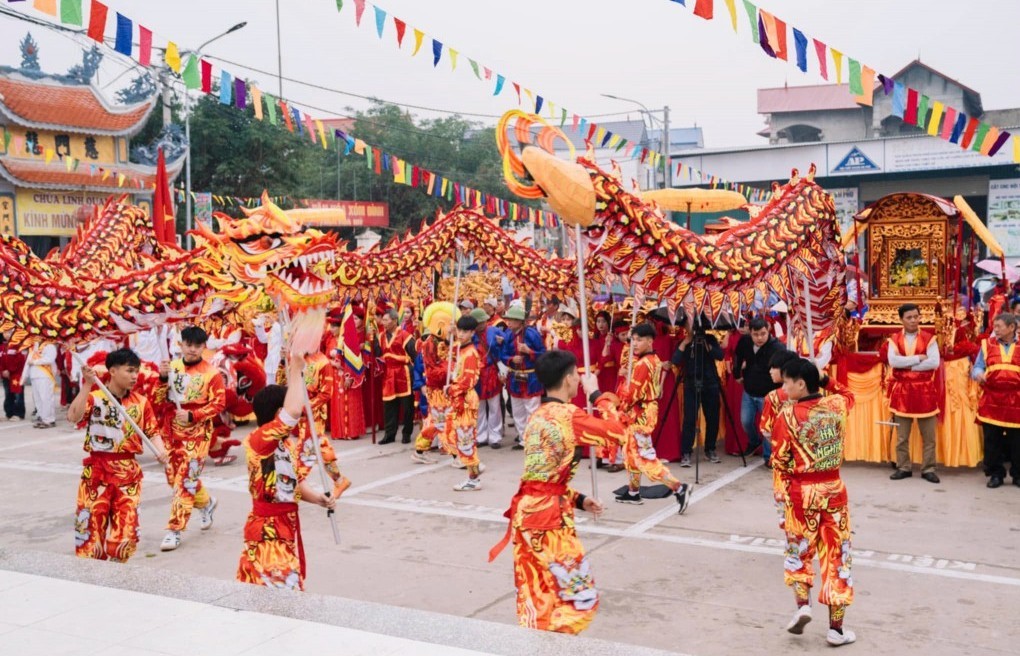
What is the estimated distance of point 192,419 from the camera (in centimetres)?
709

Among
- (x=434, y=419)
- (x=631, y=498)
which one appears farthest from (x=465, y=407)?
(x=631, y=498)

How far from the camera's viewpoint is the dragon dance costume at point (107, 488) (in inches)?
220

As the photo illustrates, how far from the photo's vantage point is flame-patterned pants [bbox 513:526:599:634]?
4133mm

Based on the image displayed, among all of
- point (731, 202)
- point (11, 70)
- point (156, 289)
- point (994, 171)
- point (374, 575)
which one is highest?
point (11, 70)

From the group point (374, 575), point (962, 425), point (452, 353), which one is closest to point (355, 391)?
point (452, 353)

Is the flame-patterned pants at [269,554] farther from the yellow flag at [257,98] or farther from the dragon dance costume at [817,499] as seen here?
the yellow flag at [257,98]

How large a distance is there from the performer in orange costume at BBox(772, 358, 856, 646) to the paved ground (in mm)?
267

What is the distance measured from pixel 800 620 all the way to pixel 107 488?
3.90 m

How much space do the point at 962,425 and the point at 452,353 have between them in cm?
472

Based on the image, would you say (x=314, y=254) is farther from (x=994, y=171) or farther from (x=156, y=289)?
(x=994, y=171)

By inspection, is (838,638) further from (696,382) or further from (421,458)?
(421,458)

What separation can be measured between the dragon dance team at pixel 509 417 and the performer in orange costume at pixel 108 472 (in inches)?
0.4

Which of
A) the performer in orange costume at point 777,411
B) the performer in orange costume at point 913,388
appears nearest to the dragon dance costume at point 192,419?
the performer in orange costume at point 777,411

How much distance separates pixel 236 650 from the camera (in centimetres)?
347
